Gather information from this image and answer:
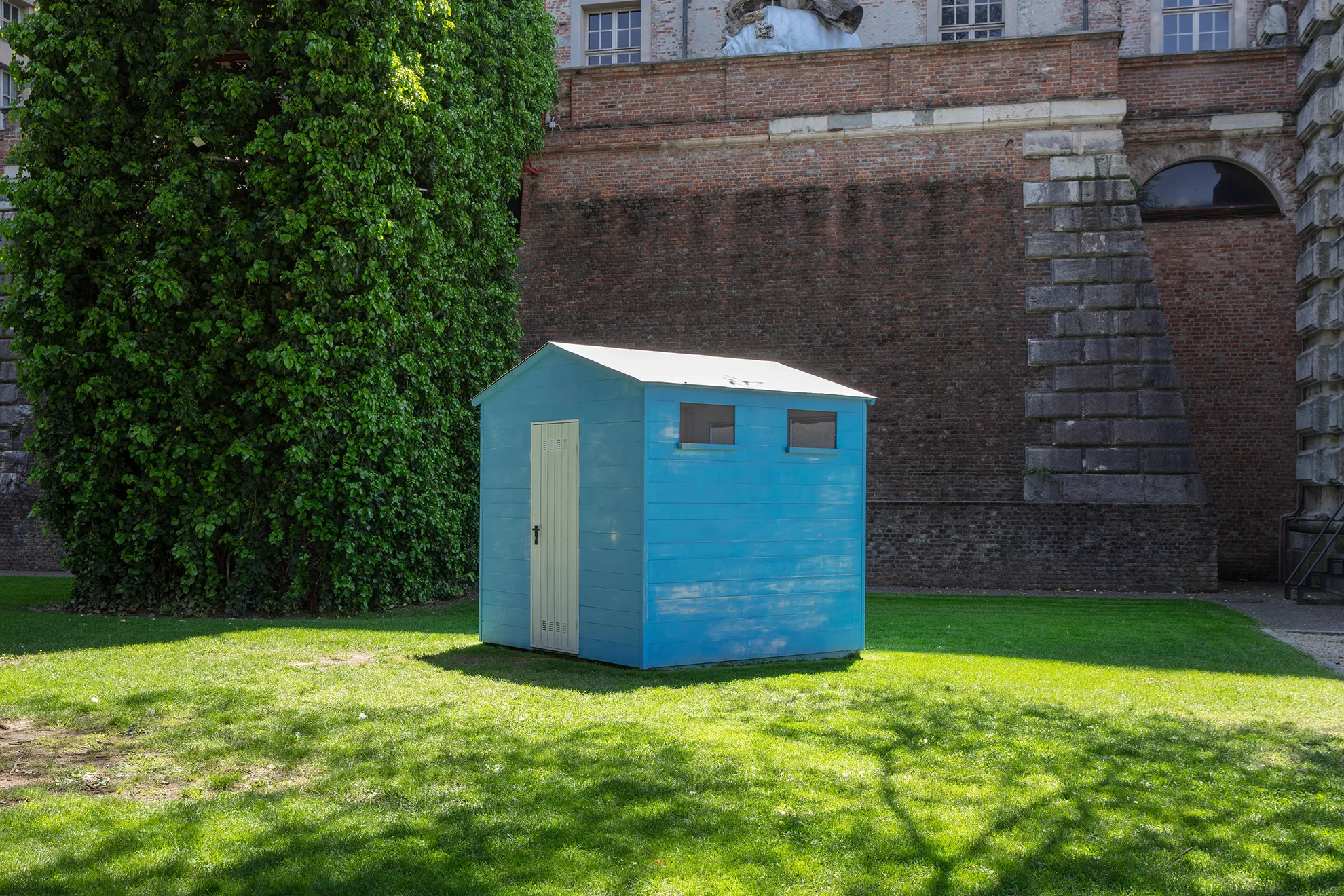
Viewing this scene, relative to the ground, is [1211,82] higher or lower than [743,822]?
higher

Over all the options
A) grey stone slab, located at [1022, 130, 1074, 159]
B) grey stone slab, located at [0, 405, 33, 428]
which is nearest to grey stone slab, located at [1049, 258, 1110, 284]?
grey stone slab, located at [1022, 130, 1074, 159]

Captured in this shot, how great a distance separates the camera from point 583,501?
923 cm

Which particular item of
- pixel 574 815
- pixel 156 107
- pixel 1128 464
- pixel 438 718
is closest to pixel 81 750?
pixel 438 718

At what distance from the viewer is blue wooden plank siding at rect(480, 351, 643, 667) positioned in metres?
8.75

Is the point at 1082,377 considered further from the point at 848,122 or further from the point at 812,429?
the point at 812,429

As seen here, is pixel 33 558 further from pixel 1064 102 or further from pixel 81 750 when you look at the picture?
pixel 1064 102

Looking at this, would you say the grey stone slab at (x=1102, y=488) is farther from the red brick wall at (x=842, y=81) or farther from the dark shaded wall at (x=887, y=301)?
the red brick wall at (x=842, y=81)

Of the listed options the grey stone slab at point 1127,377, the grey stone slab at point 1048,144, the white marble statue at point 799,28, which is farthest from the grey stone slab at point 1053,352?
the white marble statue at point 799,28

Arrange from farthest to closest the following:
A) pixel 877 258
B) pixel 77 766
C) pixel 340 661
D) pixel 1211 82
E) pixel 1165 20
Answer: pixel 1165 20, pixel 1211 82, pixel 877 258, pixel 340 661, pixel 77 766

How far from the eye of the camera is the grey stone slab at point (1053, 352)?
17078 mm

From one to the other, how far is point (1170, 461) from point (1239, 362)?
3.34 m

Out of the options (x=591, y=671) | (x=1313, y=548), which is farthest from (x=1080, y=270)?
(x=591, y=671)

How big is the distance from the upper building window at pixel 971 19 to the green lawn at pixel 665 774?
1643cm

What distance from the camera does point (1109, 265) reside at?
17.1 meters
